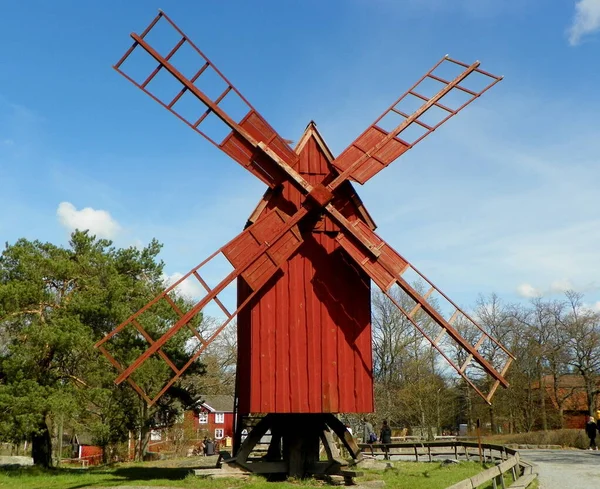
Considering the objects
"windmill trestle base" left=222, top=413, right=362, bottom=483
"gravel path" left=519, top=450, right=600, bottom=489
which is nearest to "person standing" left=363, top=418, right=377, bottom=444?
"gravel path" left=519, top=450, right=600, bottom=489

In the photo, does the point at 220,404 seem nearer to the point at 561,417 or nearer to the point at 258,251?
the point at 561,417

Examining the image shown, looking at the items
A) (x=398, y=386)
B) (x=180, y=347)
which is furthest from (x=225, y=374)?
(x=180, y=347)

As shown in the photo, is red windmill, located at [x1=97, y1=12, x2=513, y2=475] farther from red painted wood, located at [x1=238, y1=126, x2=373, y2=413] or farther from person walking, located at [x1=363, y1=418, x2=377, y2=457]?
person walking, located at [x1=363, y1=418, x2=377, y2=457]

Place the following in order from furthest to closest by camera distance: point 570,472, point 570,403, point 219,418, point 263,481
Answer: point 219,418, point 570,403, point 570,472, point 263,481

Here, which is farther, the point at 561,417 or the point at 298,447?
the point at 561,417

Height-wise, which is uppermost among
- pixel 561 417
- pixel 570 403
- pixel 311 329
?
pixel 311 329

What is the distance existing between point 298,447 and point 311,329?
2.68 m

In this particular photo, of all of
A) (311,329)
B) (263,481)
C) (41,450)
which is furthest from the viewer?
(41,450)

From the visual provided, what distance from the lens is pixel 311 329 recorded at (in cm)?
1320

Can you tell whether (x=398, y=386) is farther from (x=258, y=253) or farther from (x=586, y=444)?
(x=258, y=253)

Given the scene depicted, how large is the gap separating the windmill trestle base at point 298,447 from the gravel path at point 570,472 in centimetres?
403

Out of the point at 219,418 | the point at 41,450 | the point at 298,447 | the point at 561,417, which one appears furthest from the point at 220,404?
the point at 298,447

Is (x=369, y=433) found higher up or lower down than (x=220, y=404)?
lower down

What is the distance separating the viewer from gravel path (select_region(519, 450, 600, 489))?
11672 millimetres
